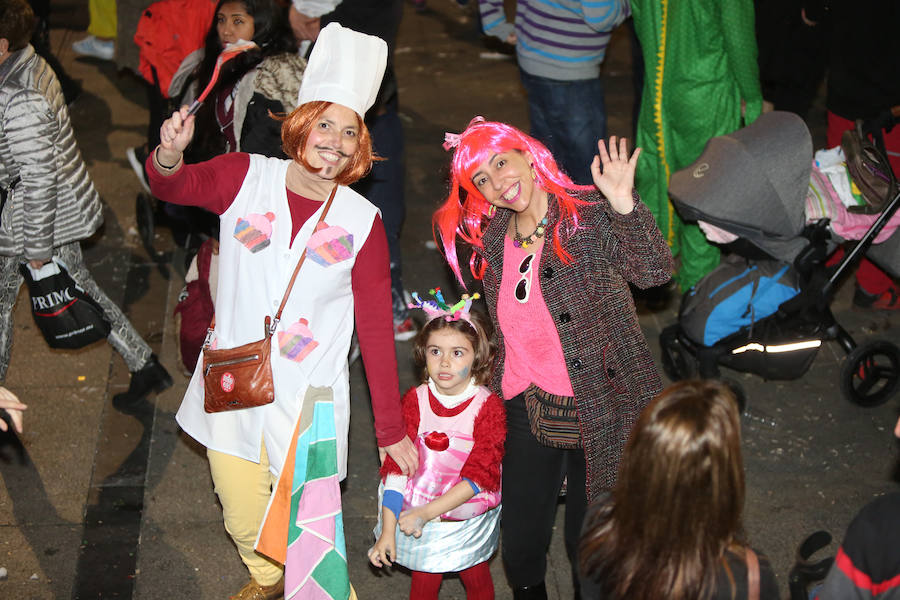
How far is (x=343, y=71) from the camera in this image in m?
3.19

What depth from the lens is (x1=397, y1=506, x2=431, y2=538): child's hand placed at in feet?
11.3

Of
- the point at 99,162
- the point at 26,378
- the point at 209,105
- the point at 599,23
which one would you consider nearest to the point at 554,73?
the point at 599,23

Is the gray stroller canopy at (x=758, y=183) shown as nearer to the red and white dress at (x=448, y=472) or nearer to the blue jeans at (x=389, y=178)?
the blue jeans at (x=389, y=178)

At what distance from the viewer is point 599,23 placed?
5.17 meters

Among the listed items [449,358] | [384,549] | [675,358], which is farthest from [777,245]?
[384,549]

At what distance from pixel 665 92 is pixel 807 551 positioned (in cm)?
292

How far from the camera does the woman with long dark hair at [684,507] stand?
7.68 ft

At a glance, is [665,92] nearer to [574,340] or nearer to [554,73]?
[554,73]

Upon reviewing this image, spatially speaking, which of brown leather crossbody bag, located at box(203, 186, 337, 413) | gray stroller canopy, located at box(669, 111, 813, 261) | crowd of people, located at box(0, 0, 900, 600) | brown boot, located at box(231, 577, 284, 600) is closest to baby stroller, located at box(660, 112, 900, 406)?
gray stroller canopy, located at box(669, 111, 813, 261)

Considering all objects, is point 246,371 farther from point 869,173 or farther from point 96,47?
point 96,47

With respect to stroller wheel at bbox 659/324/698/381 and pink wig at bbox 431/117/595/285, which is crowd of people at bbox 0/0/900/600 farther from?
stroller wheel at bbox 659/324/698/381

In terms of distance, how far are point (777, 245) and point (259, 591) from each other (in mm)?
2916

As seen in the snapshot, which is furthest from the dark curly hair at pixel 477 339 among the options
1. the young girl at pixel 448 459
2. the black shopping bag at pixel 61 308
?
the black shopping bag at pixel 61 308

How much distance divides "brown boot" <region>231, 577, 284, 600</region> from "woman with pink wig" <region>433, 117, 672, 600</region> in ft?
3.37
